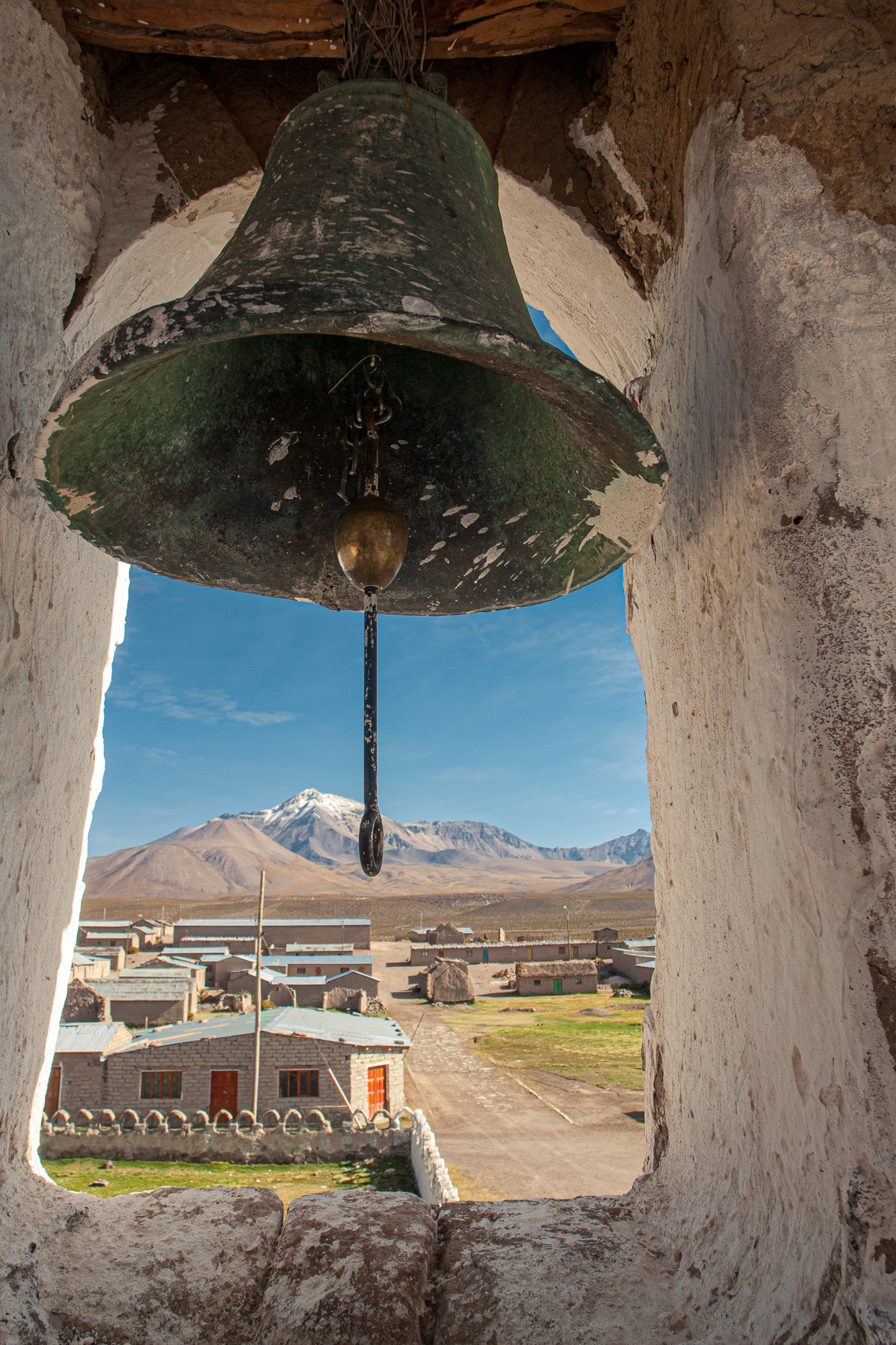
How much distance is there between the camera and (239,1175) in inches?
412

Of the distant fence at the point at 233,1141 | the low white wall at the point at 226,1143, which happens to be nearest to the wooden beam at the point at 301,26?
the distant fence at the point at 233,1141

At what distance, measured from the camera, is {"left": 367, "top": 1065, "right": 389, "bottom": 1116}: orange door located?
43.0 ft

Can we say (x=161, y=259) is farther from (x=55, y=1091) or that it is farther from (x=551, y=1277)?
(x=55, y=1091)

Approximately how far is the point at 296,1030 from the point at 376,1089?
1.61 m

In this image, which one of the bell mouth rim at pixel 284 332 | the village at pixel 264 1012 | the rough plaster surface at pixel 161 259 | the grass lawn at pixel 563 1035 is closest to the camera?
the bell mouth rim at pixel 284 332

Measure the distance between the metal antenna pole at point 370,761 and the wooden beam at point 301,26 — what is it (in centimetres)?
149

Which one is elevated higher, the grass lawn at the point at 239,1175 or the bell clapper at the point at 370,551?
the bell clapper at the point at 370,551

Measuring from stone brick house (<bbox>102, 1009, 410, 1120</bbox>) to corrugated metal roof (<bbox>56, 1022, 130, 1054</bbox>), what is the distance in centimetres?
66

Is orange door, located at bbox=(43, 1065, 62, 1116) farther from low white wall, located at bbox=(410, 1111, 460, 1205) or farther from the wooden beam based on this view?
the wooden beam

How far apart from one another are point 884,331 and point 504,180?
4.41ft

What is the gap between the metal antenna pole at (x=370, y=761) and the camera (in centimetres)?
128

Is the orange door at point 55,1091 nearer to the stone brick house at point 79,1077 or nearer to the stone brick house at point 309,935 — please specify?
the stone brick house at point 79,1077

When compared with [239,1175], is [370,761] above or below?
above

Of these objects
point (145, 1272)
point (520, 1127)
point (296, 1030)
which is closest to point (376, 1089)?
point (296, 1030)
